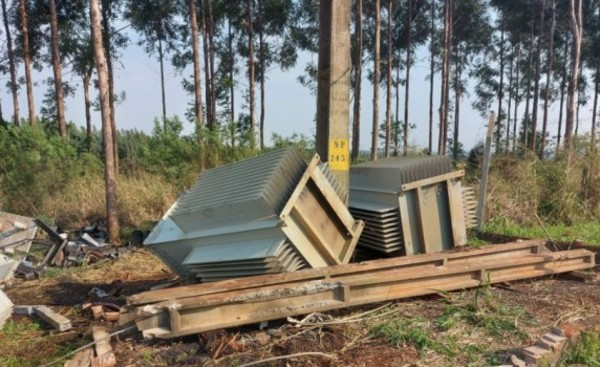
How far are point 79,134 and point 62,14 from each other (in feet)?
25.5

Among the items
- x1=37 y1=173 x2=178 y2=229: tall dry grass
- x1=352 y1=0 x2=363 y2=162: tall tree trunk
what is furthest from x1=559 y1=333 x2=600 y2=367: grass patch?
x1=352 y1=0 x2=363 y2=162: tall tree trunk

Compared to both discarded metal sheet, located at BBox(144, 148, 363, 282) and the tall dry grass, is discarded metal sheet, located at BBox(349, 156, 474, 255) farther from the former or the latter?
the tall dry grass

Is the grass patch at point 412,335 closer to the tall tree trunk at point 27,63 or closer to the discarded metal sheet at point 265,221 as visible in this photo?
the discarded metal sheet at point 265,221

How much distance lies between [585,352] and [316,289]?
169cm

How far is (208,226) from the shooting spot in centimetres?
389

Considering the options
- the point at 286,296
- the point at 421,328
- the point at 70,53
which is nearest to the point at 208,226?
the point at 286,296

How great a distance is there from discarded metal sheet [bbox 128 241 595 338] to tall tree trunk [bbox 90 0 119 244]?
17.3 ft

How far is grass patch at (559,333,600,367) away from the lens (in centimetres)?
273

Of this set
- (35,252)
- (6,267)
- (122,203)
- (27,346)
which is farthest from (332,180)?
(122,203)

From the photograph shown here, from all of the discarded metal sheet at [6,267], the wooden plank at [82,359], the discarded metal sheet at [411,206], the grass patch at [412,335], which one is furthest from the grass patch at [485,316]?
the discarded metal sheet at [6,267]

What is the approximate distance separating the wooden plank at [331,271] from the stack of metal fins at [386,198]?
18.7 inches

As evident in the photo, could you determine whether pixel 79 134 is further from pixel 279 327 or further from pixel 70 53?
pixel 279 327

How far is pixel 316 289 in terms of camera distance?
3.21 metres

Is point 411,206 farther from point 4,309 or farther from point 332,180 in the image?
point 4,309
